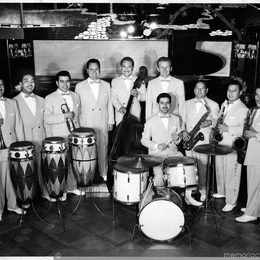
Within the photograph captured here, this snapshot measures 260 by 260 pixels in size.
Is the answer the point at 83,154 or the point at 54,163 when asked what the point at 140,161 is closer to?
the point at 83,154

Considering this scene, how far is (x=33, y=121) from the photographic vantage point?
5566 mm

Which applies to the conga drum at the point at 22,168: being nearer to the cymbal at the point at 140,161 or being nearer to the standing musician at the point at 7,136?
the standing musician at the point at 7,136

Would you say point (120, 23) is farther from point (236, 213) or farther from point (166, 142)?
point (236, 213)

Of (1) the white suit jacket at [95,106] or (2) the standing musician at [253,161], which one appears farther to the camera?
(1) the white suit jacket at [95,106]

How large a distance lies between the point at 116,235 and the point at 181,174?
1.13m

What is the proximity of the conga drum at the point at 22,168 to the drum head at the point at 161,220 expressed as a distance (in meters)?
1.47

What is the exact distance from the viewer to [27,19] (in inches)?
206

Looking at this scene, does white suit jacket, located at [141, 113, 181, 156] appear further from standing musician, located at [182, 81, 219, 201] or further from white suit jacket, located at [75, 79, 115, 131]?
white suit jacket, located at [75, 79, 115, 131]

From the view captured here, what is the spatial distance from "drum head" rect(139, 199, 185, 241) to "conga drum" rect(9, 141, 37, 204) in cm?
147

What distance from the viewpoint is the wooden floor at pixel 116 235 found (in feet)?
14.4

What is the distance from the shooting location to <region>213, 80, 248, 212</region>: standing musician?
207 inches

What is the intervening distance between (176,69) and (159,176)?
432cm

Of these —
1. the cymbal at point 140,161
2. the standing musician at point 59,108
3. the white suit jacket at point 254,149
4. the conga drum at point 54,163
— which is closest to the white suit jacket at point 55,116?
the standing musician at point 59,108

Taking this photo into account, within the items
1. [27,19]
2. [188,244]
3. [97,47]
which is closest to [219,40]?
[97,47]
